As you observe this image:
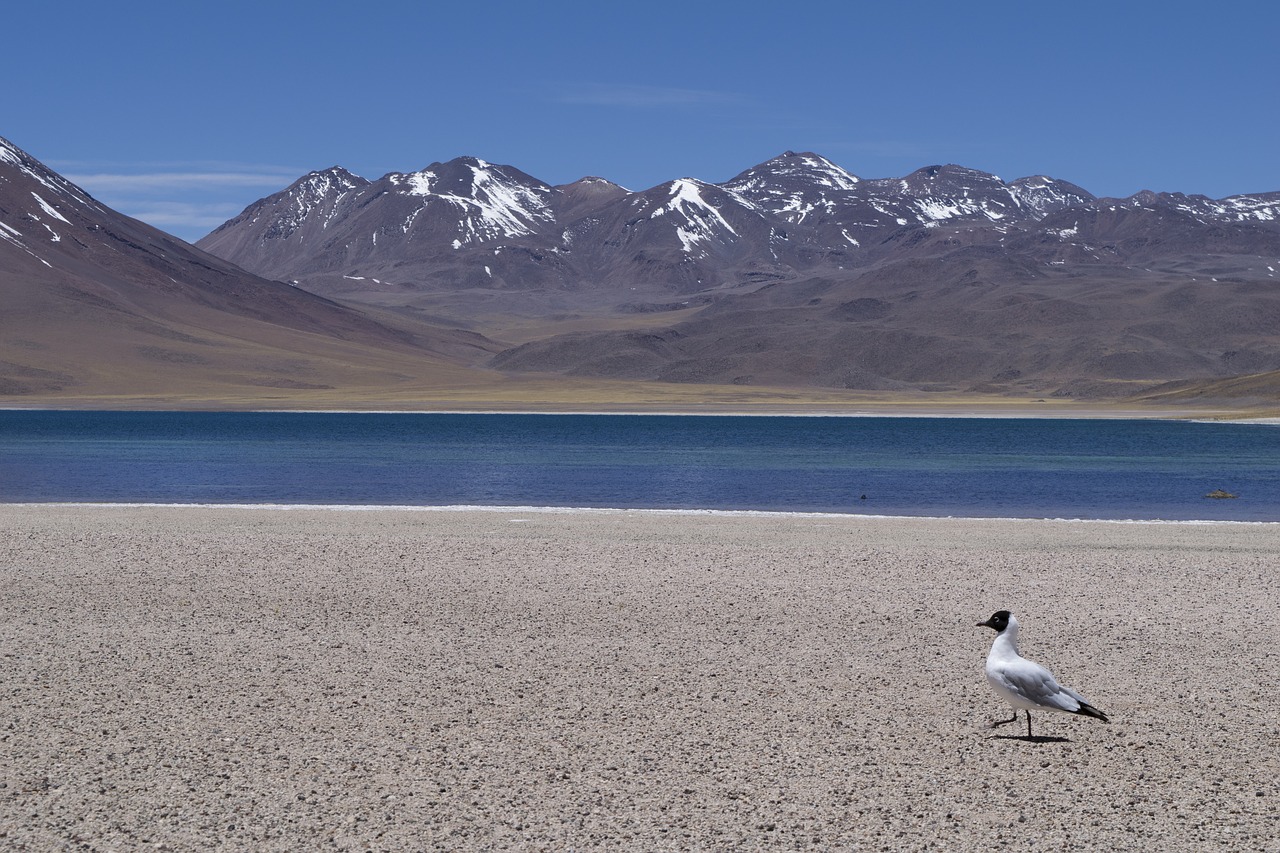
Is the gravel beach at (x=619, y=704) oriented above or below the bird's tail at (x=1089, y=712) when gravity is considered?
below

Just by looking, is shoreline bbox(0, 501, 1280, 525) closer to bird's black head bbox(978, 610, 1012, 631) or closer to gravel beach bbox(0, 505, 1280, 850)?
gravel beach bbox(0, 505, 1280, 850)

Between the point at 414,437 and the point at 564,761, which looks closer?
the point at 564,761

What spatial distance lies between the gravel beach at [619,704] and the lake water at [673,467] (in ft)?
50.2

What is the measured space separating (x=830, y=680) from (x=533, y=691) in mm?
2450

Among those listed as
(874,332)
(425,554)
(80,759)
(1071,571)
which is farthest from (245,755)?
(874,332)

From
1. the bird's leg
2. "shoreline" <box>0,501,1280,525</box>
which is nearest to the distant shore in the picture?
"shoreline" <box>0,501,1280,525</box>

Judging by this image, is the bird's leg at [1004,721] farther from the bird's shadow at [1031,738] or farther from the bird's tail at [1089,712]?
the bird's tail at [1089,712]

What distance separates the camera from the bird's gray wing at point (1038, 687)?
9.13 m

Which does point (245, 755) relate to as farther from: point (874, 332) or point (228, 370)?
point (874, 332)

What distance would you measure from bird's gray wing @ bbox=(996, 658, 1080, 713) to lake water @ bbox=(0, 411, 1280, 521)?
21.7m

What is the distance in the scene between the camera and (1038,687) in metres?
9.12

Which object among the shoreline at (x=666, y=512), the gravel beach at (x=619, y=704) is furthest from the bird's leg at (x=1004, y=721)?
the shoreline at (x=666, y=512)

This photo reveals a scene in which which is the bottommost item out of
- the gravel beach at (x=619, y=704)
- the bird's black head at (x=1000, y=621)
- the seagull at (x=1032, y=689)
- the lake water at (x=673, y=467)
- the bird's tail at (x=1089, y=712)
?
the lake water at (x=673, y=467)

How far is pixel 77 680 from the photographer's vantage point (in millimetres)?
10781
